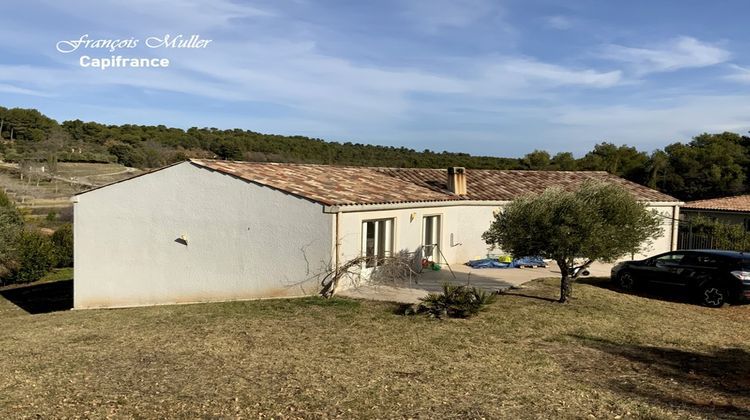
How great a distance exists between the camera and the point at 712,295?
13.9 metres

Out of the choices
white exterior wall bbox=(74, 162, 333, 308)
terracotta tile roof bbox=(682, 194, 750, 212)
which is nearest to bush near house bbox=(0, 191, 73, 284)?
white exterior wall bbox=(74, 162, 333, 308)

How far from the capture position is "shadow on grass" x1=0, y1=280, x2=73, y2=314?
18.3 metres

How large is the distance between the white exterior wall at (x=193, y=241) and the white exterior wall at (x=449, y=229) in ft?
3.12

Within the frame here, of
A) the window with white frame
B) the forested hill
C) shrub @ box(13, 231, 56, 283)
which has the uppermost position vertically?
the forested hill

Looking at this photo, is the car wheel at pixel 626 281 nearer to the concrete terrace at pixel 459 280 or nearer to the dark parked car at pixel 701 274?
the dark parked car at pixel 701 274

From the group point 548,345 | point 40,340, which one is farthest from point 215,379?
point 548,345

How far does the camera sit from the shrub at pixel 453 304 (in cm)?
1123

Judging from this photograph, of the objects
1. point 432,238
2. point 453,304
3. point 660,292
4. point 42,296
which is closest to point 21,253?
point 42,296

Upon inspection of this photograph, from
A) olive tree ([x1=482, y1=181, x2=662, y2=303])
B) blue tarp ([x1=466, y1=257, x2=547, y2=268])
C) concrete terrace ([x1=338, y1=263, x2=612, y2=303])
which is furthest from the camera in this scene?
blue tarp ([x1=466, y1=257, x2=547, y2=268])

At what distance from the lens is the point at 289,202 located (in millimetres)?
14172

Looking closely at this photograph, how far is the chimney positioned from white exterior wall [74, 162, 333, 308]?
8137mm

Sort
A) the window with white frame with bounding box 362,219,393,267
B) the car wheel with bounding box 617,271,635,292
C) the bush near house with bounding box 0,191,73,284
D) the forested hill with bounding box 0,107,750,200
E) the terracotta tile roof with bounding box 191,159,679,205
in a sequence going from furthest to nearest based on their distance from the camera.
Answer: the forested hill with bounding box 0,107,750,200
the bush near house with bounding box 0,191,73,284
the car wheel with bounding box 617,271,635,292
the window with white frame with bounding box 362,219,393,267
the terracotta tile roof with bounding box 191,159,679,205

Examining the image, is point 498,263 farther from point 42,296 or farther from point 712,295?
point 42,296

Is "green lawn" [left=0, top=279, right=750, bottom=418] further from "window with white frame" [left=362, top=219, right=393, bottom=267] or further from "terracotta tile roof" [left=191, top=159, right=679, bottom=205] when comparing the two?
"terracotta tile roof" [left=191, top=159, right=679, bottom=205]
